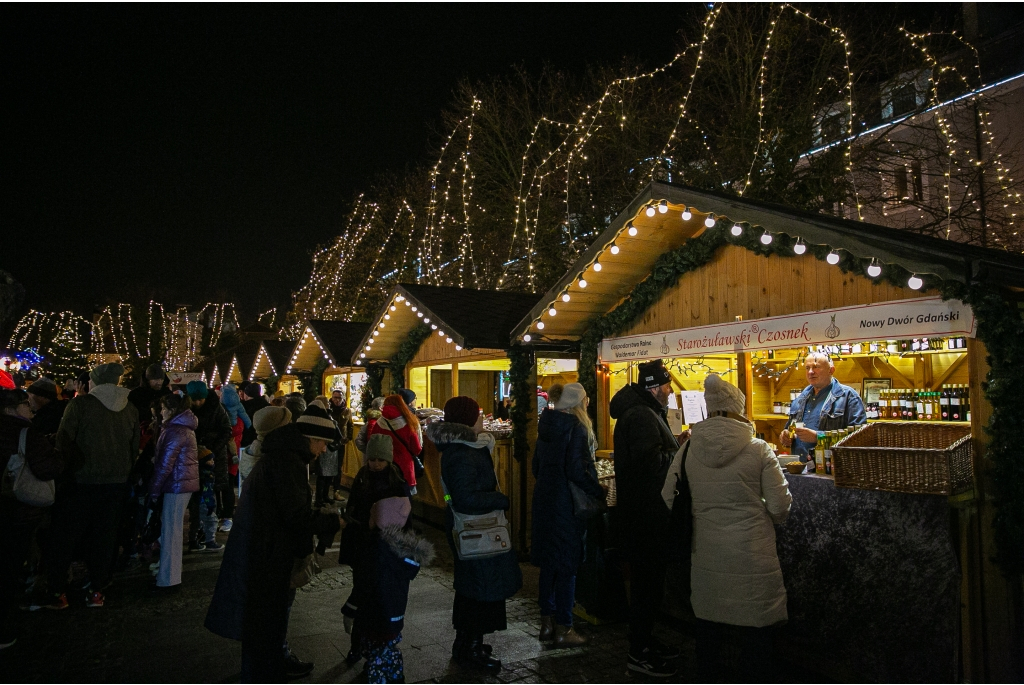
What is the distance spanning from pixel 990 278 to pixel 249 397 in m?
9.34

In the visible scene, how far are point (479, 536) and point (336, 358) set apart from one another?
432 inches

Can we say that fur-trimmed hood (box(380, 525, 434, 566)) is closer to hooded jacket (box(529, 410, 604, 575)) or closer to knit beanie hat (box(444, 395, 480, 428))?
knit beanie hat (box(444, 395, 480, 428))

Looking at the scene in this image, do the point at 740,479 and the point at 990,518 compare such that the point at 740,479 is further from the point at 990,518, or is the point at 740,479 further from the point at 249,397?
the point at 249,397

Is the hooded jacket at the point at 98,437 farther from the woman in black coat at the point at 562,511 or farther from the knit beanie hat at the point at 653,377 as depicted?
the knit beanie hat at the point at 653,377

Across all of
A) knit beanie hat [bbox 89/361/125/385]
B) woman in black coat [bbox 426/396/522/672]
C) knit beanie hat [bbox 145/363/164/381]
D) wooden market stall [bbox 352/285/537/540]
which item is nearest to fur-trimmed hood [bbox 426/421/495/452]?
woman in black coat [bbox 426/396/522/672]

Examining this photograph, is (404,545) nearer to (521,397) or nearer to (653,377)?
(653,377)

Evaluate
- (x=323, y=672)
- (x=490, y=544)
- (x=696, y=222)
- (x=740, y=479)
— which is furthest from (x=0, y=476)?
(x=696, y=222)

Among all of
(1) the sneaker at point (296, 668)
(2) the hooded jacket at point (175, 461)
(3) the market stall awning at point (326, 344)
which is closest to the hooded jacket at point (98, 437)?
(2) the hooded jacket at point (175, 461)

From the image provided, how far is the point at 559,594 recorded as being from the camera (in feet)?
16.7

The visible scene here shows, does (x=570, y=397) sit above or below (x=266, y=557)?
above

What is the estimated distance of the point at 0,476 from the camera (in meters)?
4.87

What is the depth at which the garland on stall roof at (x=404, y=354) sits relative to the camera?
1226 cm

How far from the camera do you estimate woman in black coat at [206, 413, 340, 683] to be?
12.1ft

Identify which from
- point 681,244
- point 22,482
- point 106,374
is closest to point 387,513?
point 22,482
